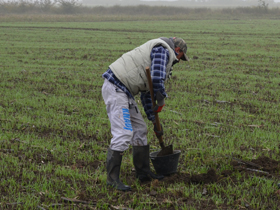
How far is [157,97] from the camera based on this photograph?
14.3 feet

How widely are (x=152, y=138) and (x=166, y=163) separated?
4.80 feet

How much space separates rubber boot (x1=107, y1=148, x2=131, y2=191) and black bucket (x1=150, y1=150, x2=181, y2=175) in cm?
65

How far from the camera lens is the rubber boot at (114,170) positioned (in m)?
4.35

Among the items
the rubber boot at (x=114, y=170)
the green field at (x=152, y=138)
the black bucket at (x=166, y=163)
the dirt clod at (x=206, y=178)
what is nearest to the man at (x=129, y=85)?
the rubber boot at (x=114, y=170)

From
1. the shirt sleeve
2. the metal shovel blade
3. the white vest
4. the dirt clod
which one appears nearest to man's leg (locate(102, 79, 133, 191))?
the white vest

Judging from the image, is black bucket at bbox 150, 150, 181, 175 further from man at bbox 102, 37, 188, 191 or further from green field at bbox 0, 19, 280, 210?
man at bbox 102, 37, 188, 191

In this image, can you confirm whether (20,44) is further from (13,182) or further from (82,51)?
(13,182)

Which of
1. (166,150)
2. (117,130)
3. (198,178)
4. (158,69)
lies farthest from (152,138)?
(158,69)

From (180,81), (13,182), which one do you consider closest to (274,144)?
(13,182)

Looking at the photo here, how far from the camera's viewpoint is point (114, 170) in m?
4.43

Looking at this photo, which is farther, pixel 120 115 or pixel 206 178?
pixel 206 178

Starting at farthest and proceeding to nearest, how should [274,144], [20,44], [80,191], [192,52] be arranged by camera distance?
[20,44] < [192,52] < [274,144] < [80,191]

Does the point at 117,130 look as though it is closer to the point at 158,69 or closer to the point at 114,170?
the point at 114,170

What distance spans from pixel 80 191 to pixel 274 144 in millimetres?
3388
